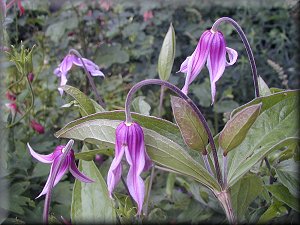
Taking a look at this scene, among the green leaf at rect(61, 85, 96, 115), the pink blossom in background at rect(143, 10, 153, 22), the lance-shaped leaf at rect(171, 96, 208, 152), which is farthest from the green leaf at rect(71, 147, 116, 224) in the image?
the pink blossom in background at rect(143, 10, 153, 22)

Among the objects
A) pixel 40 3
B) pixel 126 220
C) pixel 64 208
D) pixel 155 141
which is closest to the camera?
pixel 155 141

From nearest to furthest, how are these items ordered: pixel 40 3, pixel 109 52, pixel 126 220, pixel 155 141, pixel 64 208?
pixel 155 141 < pixel 126 220 < pixel 64 208 < pixel 109 52 < pixel 40 3

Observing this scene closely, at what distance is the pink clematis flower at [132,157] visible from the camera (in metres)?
0.66

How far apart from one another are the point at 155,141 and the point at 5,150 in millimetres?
584

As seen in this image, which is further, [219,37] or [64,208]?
[64,208]

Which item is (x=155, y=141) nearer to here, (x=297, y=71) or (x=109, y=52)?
(x=109, y=52)

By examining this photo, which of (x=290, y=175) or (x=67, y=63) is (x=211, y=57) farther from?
(x=67, y=63)

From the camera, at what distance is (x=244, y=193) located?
81 cm

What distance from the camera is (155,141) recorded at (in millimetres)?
681

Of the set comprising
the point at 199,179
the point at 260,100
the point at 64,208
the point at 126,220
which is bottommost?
the point at 64,208

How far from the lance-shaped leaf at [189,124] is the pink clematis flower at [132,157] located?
5 cm

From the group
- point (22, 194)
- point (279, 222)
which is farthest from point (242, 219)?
point (22, 194)

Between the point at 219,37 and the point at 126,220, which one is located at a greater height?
the point at 219,37

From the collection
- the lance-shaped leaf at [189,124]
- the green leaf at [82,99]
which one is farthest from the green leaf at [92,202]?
the lance-shaped leaf at [189,124]
